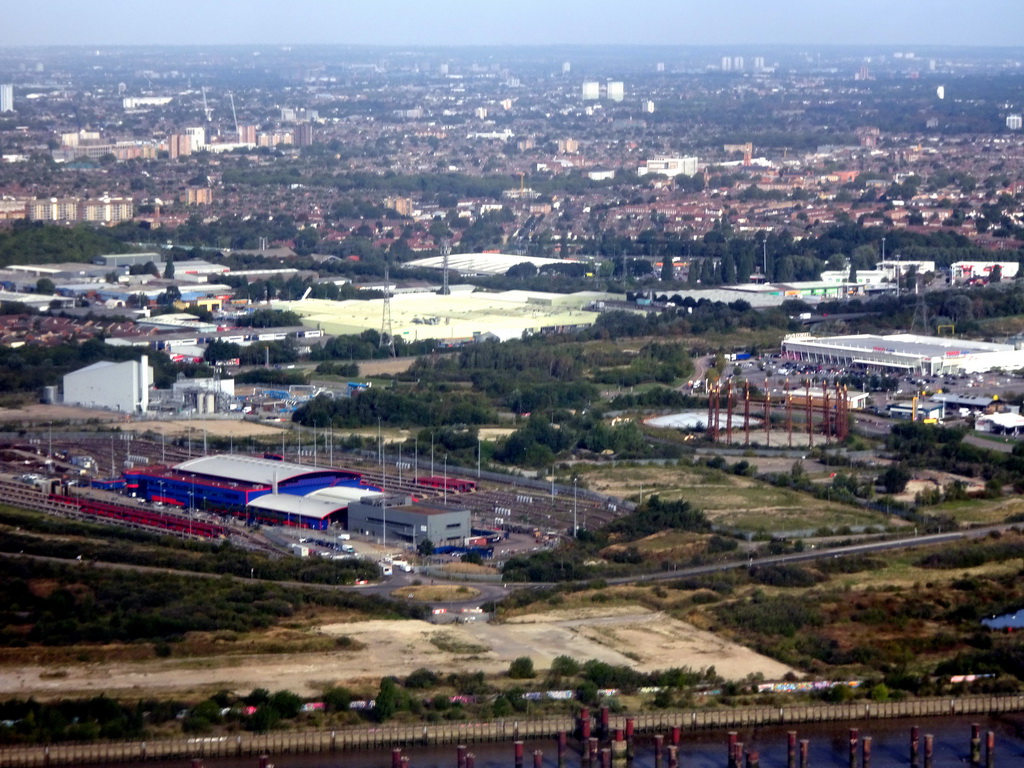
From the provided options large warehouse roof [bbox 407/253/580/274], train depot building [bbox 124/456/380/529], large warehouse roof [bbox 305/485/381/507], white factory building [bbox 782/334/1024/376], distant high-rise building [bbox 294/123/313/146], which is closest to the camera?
train depot building [bbox 124/456/380/529]

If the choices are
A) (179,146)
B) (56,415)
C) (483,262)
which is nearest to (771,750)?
(56,415)

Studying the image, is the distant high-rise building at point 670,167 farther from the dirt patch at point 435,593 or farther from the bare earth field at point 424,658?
the bare earth field at point 424,658

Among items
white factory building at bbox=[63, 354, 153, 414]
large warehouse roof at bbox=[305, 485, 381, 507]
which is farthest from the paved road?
white factory building at bbox=[63, 354, 153, 414]

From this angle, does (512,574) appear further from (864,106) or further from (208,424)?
(864,106)

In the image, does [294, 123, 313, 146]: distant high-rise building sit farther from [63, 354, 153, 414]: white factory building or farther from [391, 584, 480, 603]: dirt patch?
[391, 584, 480, 603]: dirt patch

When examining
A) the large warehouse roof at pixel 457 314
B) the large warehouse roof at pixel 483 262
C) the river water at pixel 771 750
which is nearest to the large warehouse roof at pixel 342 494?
the river water at pixel 771 750
